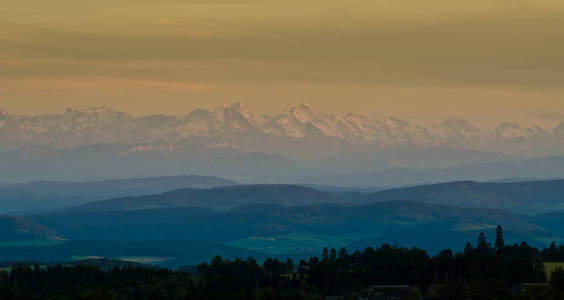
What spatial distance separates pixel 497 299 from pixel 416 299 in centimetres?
1370

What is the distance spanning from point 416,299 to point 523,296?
59.3ft

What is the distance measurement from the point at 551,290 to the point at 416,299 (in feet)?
74.6

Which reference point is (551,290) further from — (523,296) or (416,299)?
(416,299)

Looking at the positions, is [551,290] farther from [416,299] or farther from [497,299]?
[416,299]

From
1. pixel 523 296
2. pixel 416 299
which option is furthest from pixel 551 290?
pixel 416 299

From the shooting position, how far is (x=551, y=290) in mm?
190250

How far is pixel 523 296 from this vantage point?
19238 cm

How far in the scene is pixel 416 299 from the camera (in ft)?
656

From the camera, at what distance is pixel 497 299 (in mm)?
194500

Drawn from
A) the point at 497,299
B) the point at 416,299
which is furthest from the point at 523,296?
the point at 416,299

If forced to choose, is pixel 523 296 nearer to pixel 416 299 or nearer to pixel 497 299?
pixel 497 299
